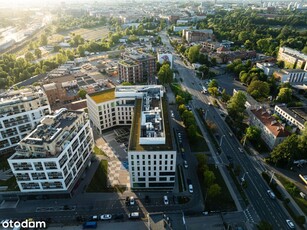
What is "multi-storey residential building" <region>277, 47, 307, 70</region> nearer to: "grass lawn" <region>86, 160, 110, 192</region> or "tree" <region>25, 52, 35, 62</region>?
"grass lawn" <region>86, 160, 110, 192</region>

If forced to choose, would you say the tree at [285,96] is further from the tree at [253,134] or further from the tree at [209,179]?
the tree at [209,179]

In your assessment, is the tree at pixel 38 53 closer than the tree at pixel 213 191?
No

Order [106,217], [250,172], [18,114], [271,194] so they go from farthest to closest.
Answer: [18,114], [250,172], [271,194], [106,217]

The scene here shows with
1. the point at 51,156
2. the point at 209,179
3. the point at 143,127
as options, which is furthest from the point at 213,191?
the point at 51,156

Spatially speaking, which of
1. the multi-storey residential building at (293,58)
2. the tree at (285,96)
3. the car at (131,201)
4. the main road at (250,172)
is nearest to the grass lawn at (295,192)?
the main road at (250,172)

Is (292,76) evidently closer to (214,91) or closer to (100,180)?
(214,91)
